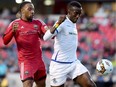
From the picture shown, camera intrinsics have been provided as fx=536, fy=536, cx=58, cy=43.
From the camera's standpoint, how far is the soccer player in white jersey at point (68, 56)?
38.9ft

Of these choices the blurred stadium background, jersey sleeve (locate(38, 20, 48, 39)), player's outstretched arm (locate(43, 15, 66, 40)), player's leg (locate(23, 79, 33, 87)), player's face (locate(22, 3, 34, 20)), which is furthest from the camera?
the blurred stadium background

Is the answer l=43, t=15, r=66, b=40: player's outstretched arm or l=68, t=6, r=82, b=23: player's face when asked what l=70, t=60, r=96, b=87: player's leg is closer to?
l=43, t=15, r=66, b=40: player's outstretched arm

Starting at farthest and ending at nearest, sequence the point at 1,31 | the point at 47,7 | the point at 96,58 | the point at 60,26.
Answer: the point at 47,7 < the point at 1,31 < the point at 96,58 < the point at 60,26

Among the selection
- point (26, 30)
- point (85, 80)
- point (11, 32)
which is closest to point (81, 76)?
point (85, 80)

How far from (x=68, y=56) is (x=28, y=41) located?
96 centimetres

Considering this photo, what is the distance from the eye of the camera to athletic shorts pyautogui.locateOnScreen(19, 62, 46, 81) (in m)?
12.0

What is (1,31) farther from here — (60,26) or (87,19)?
(60,26)

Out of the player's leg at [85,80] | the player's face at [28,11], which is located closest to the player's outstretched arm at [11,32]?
the player's face at [28,11]

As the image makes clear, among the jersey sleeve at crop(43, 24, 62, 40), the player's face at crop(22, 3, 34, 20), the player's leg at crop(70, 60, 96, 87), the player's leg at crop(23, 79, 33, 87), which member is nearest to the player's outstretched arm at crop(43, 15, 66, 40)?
the jersey sleeve at crop(43, 24, 62, 40)

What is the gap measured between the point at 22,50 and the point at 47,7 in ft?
46.1

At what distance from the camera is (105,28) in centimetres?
1995

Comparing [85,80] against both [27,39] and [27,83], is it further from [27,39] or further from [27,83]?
[27,39]

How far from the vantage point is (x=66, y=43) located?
11.9 meters

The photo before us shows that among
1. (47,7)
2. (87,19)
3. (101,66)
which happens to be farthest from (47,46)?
(101,66)
